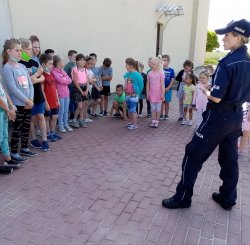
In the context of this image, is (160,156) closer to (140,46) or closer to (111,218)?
(111,218)

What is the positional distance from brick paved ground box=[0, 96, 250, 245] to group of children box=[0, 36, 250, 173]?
575 mm

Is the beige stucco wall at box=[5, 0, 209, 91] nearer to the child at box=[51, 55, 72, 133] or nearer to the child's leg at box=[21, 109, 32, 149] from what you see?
the child at box=[51, 55, 72, 133]

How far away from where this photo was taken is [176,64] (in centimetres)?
1673

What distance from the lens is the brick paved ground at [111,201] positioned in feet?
9.41

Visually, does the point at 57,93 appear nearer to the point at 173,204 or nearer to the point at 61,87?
the point at 61,87

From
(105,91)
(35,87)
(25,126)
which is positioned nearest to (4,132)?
(25,126)

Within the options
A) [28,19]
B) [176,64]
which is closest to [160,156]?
[28,19]

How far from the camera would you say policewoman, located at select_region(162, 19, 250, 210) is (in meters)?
2.77

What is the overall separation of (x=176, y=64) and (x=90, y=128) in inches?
Result: 452

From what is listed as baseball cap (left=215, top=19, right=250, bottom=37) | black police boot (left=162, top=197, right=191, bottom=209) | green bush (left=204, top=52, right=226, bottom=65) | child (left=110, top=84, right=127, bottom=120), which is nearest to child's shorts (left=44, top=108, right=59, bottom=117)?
child (left=110, top=84, right=127, bottom=120)

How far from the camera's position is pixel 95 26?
27.2ft

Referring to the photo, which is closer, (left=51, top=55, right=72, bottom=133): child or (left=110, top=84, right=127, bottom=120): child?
(left=51, top=55, right=72, bottom=133): child

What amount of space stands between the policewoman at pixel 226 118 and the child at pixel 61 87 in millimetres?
3352

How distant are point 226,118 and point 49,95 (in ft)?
11.5
